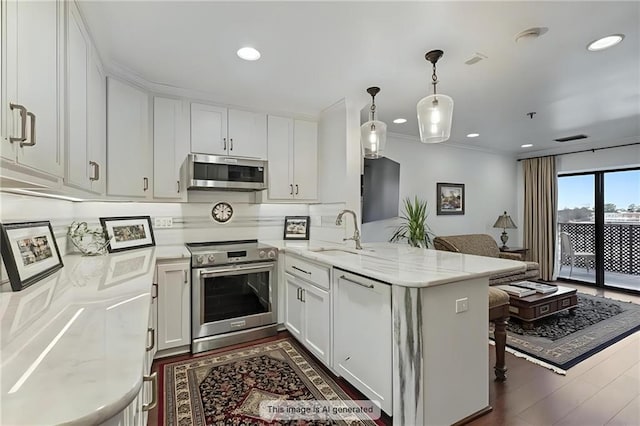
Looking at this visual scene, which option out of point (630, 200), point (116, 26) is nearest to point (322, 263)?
point (116, 26)

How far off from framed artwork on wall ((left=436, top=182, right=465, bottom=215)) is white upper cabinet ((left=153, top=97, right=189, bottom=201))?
3968mm

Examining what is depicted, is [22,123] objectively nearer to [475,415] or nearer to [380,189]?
[475,415]

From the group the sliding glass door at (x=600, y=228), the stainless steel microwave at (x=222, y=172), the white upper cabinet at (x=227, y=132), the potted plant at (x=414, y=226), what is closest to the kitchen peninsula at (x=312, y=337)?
the stainless steel microwave at (x=222, y=172)

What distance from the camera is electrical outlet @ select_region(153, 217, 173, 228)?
9.86ft

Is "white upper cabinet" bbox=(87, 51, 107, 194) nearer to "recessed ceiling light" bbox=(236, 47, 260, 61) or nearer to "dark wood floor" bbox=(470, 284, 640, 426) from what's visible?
"recessed ceiling light" bbox=(236, 47, 260, 61)

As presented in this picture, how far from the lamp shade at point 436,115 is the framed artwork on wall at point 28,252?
2.29 m

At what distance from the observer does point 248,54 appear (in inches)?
83.9

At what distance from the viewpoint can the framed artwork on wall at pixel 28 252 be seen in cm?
129

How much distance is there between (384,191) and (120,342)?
3.69 meters

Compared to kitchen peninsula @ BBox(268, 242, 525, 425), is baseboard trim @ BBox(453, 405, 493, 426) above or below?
below

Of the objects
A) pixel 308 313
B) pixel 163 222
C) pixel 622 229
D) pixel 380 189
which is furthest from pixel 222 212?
pixel 622 229

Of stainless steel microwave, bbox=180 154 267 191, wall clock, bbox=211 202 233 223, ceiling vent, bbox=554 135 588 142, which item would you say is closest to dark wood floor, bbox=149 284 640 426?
wall clock, bbox=211 202 233 223

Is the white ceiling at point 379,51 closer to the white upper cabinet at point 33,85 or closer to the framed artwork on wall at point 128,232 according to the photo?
the white upper cabinet at point 33,85

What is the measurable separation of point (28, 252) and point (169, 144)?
1582 mm
